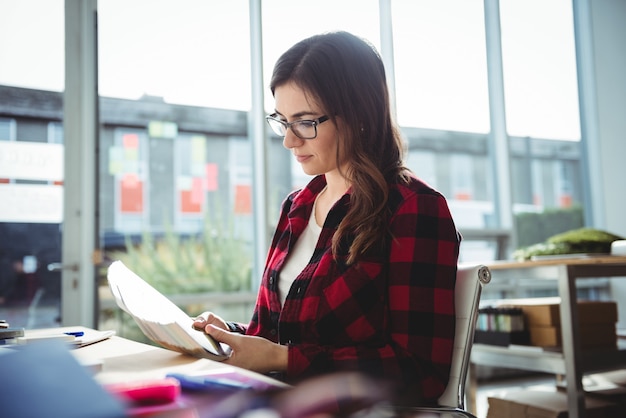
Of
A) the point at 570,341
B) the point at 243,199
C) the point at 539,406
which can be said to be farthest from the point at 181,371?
the point at 243,199

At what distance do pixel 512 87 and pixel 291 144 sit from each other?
11.0 ft

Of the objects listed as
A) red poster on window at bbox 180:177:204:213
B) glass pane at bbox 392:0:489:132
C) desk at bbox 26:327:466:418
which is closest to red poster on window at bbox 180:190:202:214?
red poster on window at bbox 180:177:204:213

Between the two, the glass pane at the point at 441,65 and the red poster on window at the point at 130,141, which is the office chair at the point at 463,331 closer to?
the red poster on window at the point at 130,141

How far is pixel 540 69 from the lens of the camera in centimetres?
429

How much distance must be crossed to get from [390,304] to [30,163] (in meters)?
2.18

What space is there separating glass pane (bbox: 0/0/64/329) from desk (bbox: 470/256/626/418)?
6.45ft

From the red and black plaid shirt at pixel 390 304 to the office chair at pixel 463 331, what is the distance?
2 cm

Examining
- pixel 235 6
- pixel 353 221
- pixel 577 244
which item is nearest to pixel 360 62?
pixel 353 221

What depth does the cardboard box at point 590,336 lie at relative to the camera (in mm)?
2184

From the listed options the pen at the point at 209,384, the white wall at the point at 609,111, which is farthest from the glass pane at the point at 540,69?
the pen at the point at 209,384

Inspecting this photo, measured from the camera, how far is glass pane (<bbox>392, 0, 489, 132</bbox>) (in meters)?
3.85

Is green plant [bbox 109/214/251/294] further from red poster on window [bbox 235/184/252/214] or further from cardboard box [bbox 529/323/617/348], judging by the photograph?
cardboard box [bbox 529/323/617/348]

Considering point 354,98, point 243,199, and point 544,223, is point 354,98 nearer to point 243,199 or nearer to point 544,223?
point 243,199

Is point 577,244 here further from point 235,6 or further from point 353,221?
point 235,6
